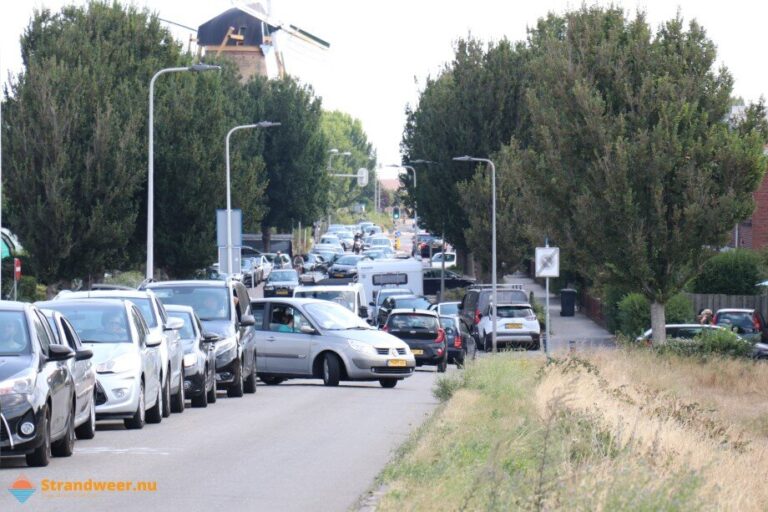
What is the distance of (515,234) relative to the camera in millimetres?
65938

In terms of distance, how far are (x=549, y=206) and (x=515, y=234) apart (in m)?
27.4

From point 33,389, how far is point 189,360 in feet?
29.6

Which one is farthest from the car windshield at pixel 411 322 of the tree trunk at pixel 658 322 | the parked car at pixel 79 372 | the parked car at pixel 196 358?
the parked car at pixel 79 372

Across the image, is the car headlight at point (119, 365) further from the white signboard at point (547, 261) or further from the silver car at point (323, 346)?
the white signboard at point (547, 261)

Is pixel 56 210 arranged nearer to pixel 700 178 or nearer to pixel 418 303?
pixel 418 303

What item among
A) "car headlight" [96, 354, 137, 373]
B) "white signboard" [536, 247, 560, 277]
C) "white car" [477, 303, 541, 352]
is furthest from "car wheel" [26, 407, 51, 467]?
"white car" [477, 303, 541, 352]

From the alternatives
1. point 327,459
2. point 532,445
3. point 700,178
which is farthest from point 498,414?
point 700,178

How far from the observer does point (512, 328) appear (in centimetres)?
5144

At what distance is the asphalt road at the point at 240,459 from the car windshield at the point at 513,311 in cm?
2836

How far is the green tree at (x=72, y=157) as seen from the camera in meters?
50.0

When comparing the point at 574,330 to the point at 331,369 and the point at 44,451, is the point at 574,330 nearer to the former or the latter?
the point at 331,369

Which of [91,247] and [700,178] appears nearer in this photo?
[700,178]

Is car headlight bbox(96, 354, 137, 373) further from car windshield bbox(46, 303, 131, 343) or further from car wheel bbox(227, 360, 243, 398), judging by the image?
car wheel bbox(227, 360, 243, 398)

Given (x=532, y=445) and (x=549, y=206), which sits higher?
(x=549, y=206)
